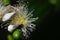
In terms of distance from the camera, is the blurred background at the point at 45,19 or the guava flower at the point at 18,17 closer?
the guava flower at the point at 18,17

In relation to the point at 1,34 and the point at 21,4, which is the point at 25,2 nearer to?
the point at 21,4

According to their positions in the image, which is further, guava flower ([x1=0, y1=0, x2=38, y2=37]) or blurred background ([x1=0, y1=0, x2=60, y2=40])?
blurred background ([x1=0, y1=0, x2=60, y2=40])

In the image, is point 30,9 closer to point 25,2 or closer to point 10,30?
point 25,2

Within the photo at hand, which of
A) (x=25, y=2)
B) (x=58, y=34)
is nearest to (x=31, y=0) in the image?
(x=25, y=2)

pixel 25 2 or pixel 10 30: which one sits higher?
pixel 25 2

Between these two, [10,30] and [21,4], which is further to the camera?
[21,4]

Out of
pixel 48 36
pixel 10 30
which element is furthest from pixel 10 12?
pixel 48 36
